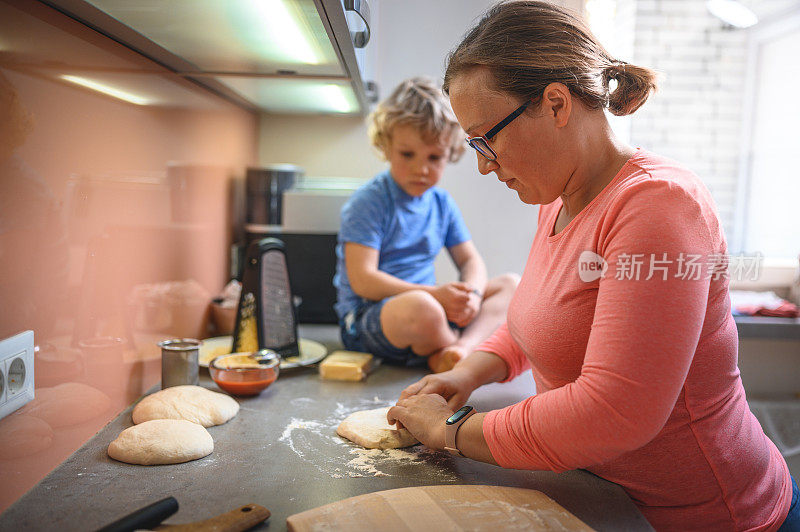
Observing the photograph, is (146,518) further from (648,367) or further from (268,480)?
(648,367)

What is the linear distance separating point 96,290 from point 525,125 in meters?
0.80

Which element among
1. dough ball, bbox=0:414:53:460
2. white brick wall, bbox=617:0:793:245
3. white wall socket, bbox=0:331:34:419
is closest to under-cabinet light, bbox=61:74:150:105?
white wall socket, bbox=0:331:34:419

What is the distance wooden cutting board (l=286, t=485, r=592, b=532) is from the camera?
2.26 feet

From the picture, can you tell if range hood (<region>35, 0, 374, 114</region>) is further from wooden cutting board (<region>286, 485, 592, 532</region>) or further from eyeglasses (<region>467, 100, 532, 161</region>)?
wooden cutting board (<region>286, 485, 592, 532</region>)

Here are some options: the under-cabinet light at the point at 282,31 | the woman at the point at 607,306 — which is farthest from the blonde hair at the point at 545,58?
the under-cabinet light at the point at 282,31

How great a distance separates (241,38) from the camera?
3.67 ft

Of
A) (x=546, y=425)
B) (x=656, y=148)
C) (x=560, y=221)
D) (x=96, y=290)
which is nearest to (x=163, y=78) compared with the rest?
(x=96, y=290)

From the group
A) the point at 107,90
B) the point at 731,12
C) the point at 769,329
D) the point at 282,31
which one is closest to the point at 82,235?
the point at 107,90

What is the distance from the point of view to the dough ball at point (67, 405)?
0.87 metres

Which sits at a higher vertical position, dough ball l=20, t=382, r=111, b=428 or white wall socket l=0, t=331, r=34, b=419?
white wall socket l=0, t=331, r=34, b=419

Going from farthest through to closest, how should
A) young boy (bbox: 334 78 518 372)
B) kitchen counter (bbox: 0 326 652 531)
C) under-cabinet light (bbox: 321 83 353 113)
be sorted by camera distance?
under-cabinet light (bbox: 321 83 353 113) < young boy (bbox: 334 78 518 372) < kitchen counter (bbox: 0 326 652 531)

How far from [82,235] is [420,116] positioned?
912 millimetres

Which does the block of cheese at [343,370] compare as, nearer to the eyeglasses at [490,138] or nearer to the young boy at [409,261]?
the young boy at [409,261]

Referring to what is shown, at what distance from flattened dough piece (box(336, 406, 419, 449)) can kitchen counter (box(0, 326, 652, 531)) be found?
0.6 inches
